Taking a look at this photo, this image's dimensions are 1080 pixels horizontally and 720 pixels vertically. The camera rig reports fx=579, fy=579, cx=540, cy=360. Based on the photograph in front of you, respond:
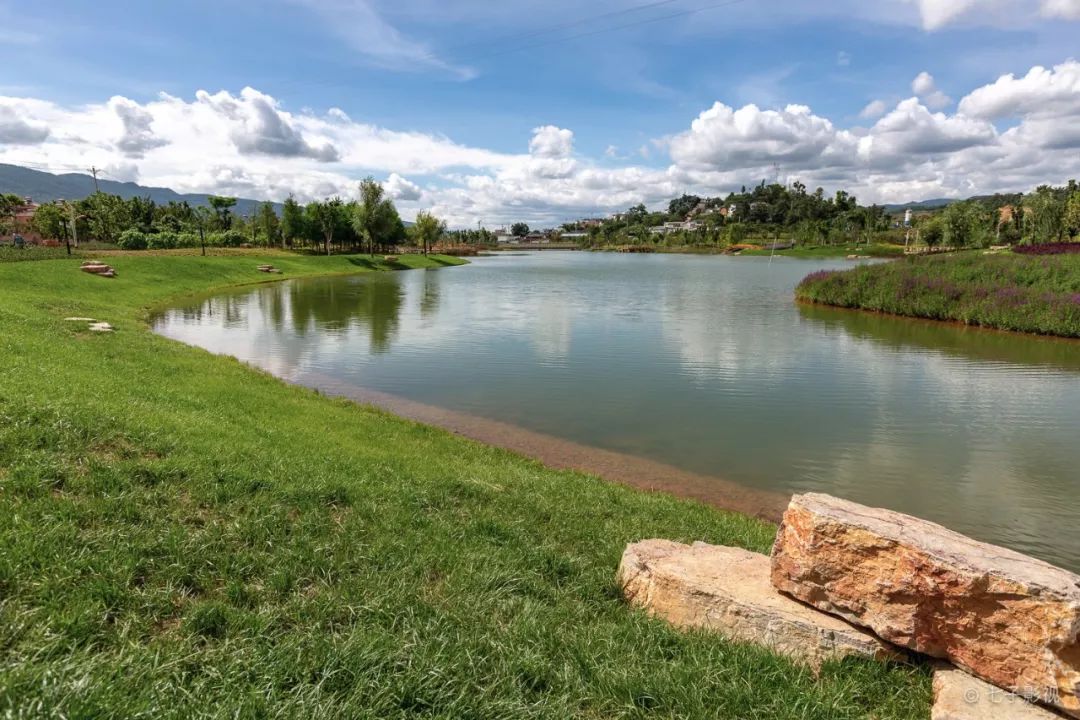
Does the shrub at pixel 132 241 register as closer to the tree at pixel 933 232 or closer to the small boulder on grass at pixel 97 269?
the small boulder on grass at pixel 97 269

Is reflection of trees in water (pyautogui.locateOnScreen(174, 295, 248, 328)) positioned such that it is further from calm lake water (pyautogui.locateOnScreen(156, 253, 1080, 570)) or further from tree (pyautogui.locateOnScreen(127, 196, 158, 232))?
tree (pyautogui.locateOnScreen(127, 196, 158, 232))

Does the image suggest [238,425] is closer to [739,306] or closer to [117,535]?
[117,535]

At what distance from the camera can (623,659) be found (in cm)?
425

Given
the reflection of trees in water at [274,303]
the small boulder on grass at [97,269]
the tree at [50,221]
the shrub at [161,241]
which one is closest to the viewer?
the reflection of trees in water at [274,303]

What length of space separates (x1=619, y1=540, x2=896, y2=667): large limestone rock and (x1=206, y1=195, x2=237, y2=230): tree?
115 m

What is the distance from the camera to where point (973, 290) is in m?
34.1

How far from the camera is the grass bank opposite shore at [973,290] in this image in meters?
30.2

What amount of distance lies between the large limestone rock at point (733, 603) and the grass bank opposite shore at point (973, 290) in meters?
34.0

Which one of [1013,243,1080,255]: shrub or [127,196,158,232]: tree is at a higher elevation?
[127,196,158,232]: tree

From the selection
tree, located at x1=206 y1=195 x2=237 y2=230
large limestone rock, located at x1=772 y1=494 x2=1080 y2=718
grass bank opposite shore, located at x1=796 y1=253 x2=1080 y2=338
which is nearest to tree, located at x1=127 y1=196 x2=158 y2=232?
tree, located at x1=206 y1=195 x2=237 y2=230

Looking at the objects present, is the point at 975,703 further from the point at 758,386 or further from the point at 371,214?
the point at 371,214

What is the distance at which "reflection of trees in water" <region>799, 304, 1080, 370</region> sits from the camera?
81.0 feet

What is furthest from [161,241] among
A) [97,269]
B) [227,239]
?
[97,269]

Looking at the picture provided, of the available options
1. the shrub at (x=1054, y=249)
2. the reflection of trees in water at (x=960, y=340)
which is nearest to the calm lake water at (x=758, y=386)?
Answer: the reflection of trees in water at (x=960, y=340)
